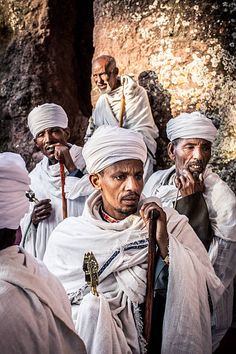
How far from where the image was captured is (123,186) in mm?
3082

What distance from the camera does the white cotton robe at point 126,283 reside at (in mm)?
2719

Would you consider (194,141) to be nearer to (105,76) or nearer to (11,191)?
(105,76)

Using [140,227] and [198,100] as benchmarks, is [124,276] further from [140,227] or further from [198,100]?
→ [198,100]

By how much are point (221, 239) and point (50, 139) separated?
5.24 feet

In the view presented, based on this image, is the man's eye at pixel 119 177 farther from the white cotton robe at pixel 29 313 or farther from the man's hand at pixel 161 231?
the white cotton robe at pixel 29 313

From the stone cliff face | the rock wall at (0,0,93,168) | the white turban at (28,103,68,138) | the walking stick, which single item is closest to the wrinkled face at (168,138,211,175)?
the stone cliff face

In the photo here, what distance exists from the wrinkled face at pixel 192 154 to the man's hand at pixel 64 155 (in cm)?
85

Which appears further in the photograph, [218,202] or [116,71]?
[116,71]

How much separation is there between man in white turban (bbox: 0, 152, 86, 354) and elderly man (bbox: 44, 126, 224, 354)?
544mm

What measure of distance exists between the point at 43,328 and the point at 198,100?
362 cm

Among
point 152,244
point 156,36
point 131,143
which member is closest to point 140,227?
point 152,244

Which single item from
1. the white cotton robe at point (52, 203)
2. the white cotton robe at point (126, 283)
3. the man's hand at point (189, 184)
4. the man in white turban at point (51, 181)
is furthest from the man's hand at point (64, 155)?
the white cotton robe at point (126, 283)

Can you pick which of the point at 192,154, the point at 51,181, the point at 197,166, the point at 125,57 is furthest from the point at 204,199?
the point at 125,57

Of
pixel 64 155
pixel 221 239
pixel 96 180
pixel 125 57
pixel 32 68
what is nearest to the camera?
pixel 96 180
